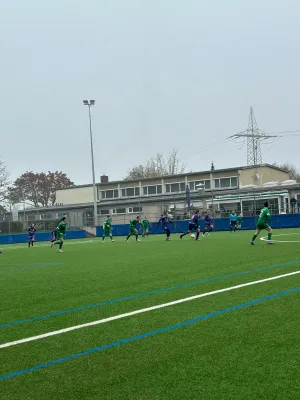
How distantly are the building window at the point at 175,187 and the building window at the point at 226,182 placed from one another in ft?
18.2

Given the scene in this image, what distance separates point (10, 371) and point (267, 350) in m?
2.59

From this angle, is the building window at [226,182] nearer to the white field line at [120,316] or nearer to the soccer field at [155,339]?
the soccer field at [155,339]

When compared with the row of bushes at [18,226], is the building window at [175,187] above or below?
above

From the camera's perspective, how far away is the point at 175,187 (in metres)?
68.4

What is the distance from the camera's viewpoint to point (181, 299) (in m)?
7.90

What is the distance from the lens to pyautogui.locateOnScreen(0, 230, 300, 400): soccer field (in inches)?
160

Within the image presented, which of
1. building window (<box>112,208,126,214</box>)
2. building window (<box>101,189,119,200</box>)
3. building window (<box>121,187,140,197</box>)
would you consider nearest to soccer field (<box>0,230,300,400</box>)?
building window (<box>112,208,126,214</box>)

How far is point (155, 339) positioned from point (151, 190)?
64.7 meters

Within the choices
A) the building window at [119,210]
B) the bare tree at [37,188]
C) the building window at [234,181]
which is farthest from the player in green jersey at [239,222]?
the bare tree at [37,188]

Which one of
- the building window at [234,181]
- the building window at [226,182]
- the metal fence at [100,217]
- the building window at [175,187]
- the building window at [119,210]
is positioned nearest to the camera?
the metal fence at [100,217]

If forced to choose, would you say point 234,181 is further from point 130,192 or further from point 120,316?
point 120,316

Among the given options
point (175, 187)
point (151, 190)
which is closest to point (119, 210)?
point (151, 190)

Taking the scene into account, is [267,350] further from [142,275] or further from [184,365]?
[142,275]

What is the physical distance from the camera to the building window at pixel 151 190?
2739 inches
